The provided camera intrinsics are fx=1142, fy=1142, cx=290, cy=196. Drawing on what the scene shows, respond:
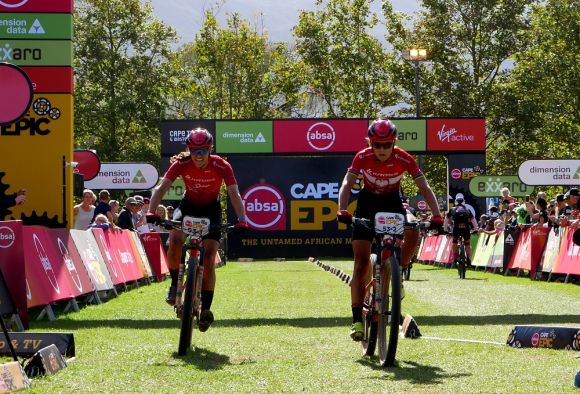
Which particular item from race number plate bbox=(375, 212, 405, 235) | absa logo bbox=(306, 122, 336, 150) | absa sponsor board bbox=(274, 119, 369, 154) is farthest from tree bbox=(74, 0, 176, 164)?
race number plate bbox=(375, 212, 405, 235)

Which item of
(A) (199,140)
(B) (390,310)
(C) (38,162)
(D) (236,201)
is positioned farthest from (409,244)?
(C) (38,162)

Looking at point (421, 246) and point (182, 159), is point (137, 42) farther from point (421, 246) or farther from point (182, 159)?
point (182, 159)

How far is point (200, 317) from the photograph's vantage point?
34.2 ft

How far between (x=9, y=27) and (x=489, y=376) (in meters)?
11.7

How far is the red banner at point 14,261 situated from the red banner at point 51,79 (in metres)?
5.54

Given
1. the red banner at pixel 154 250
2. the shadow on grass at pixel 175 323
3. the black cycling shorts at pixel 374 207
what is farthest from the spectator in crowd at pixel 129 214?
the black cycling shorts at pixel 374 207

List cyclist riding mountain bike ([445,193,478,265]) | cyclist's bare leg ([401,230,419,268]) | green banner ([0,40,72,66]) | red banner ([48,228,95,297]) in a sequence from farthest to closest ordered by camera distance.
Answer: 1. cyclist riding mountain bike ([445,193,478,265])
2. green banner ([0,40,72,66])
3. red banner ([48,228,95,297])
4. cyclist's bare leg ([401,230,419,268])

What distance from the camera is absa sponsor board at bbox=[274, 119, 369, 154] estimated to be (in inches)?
1642

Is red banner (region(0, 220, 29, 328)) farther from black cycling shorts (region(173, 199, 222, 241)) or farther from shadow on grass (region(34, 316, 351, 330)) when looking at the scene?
black cycling shorts (region(173, 199, 222, 241))

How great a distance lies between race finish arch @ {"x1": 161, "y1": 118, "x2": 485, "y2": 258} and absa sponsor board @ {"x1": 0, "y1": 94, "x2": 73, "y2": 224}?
23893 millimetres

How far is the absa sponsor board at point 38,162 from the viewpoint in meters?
17.3

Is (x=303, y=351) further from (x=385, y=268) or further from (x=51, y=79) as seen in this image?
(x=51, y=79)

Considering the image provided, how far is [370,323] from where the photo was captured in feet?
30.5

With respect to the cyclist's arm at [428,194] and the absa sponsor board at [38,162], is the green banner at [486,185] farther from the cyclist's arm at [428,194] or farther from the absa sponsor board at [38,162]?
the cyclist's arm at [428,194]
